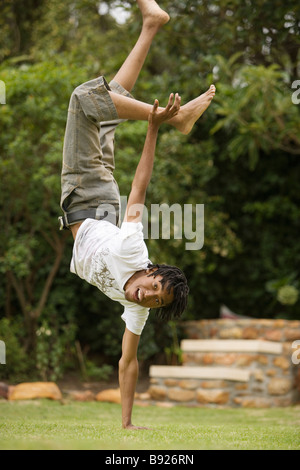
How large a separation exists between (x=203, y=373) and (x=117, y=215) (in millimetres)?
3254

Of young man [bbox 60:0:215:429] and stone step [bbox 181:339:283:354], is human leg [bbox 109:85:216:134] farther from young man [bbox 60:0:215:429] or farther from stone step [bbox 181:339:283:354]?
stone step [bbox 181:339:283:354]

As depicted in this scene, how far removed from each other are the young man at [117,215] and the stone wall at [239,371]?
3030mm

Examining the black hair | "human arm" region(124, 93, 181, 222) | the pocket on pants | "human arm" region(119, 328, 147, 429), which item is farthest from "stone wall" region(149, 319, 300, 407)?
"human arm" region(124, 93, 181, 222)

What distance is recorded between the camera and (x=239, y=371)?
6262 mm

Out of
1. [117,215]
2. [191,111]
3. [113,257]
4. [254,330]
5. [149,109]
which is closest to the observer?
[113,257]

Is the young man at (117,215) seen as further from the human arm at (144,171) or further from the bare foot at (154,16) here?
the bare foot at (154,16)

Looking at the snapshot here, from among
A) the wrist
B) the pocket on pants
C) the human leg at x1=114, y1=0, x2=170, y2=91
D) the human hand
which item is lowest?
the pocket on pants

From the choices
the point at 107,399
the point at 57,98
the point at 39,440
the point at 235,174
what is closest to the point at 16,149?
the point at 57,98

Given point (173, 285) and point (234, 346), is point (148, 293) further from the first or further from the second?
point (234, 346)

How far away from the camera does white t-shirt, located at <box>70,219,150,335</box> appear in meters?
3.02

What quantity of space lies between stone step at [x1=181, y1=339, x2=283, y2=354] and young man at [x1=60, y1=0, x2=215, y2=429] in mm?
3197

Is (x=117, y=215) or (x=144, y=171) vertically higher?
(x=144, y=171)

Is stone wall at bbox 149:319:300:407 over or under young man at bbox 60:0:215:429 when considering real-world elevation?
under

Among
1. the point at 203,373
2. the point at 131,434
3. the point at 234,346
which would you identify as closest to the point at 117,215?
the point at 131,434
